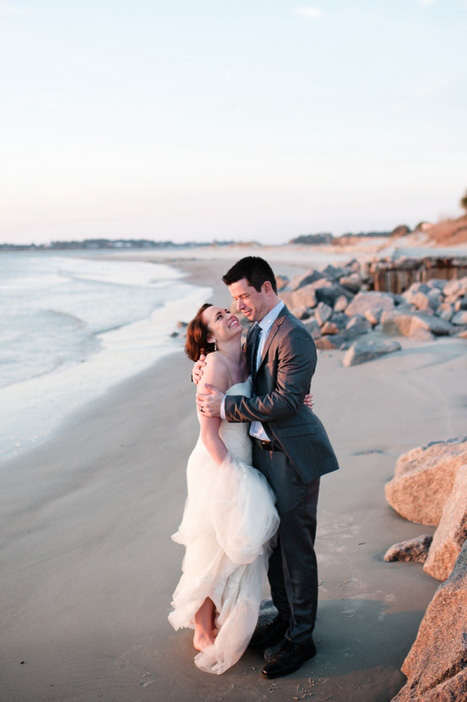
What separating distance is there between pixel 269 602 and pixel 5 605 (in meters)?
1.75

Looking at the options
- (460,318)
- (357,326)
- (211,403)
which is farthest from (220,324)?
(460,318)

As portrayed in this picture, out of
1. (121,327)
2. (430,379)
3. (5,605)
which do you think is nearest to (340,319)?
(430,379)

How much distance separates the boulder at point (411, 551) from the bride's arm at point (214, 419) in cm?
159

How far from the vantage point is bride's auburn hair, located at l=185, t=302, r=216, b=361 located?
139 inches

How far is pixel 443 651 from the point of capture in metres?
2.56

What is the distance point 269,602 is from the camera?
3.96 m

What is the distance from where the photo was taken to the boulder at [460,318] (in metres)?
12.4

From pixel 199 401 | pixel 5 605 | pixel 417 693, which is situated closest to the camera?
pixel 417 693

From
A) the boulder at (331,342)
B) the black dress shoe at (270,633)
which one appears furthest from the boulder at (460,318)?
the black dress shoe at (270,633)

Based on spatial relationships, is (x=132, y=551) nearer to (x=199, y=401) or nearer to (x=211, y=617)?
(x=211, y=617)

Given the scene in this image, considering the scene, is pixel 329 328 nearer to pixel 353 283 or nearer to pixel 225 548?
pixel 353 283

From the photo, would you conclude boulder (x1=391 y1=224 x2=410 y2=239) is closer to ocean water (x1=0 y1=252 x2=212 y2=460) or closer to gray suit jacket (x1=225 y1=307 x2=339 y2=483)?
ocean water (x1=0 y1=252 x2=212 y2=460)

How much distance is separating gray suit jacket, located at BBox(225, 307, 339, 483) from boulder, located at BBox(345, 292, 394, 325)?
32.7ft

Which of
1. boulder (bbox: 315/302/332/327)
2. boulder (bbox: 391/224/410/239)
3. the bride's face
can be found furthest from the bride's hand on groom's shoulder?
boulder (bbox: 391/224/410/239)
